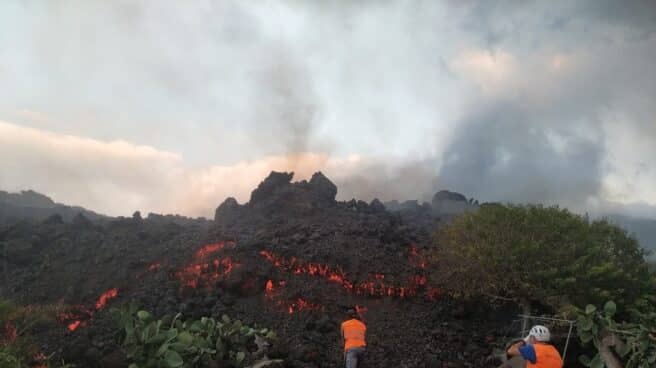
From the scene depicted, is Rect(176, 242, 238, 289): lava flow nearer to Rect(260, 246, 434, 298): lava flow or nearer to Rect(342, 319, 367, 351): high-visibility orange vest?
Rect(260, 246, 434, 298): lava flow

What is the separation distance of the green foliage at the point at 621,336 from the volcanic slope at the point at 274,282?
626 cm

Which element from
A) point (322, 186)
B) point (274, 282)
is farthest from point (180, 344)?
point (322, 186)

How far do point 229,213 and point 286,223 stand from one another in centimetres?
1317

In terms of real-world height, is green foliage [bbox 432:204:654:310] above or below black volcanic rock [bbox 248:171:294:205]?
below

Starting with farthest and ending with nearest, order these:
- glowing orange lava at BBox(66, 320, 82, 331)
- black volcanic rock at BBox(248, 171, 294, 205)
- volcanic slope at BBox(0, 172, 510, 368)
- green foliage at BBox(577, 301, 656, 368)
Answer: black volcanic rock at BBox(248, 171, 294, 205)
glowing orange lava at BBox(66, 320, 82, 331)
volcanic slope at BBox(0, 172, 510, 368)
green foliage at BBox(577, 301, 656, 368)

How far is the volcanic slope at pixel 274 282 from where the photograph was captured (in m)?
21.6

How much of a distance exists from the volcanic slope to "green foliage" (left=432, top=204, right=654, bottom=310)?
2.79m

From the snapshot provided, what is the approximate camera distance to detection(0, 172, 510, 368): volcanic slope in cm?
2164

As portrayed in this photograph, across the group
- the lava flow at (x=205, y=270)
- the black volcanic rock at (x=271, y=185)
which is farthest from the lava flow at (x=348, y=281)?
the black volcanic rock at (x=271, y=185)

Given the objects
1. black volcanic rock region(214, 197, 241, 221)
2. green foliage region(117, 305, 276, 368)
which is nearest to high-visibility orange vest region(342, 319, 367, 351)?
green foliage region(117, 305, 276, 368)

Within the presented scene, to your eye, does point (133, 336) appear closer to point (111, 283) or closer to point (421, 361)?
point (421, 361)

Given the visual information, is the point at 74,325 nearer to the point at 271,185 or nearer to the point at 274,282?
the point at 274,282

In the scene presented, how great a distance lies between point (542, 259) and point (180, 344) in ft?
55.7

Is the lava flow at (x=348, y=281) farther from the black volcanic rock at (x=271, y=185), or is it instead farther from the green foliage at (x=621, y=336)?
the black volcanic rock at (x=271, y=185)
